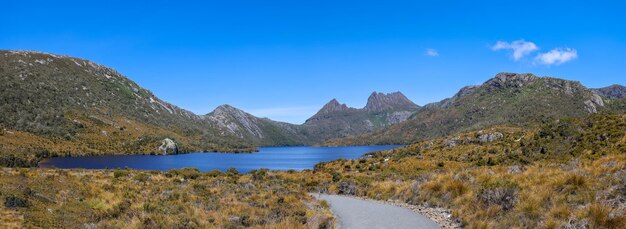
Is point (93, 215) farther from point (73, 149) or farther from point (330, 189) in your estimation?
point (73, 149)

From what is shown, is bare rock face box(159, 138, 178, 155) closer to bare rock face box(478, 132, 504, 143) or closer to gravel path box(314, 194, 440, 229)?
bare rock face box(478, 132, 504, 143)

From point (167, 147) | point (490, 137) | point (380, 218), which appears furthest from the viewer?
point (167, 147)

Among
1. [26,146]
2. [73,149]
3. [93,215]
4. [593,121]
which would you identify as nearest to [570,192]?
[93,215]

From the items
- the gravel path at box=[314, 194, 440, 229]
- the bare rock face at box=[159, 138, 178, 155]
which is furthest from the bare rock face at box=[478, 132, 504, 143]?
the bare rock face at box=[159, 138, 178, 155]

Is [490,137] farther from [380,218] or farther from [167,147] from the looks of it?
[167,147]

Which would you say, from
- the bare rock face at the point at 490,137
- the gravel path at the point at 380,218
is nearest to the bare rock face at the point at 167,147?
the bare rock face at the point at 490,137

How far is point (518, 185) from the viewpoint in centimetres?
1500

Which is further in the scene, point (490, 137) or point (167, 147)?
point (167, 147)

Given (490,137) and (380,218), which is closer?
(380,218)

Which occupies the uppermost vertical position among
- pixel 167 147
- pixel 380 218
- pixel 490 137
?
pixel 167 147

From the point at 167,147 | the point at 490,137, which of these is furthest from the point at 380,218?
the point at 167,147

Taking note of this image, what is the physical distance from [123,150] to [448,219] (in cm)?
18265

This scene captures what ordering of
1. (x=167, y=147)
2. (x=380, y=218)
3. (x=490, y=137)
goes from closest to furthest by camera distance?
(x=380, y=218) → (x=490, y=137) → (x=167, y=147)

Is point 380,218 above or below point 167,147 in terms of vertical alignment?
below
